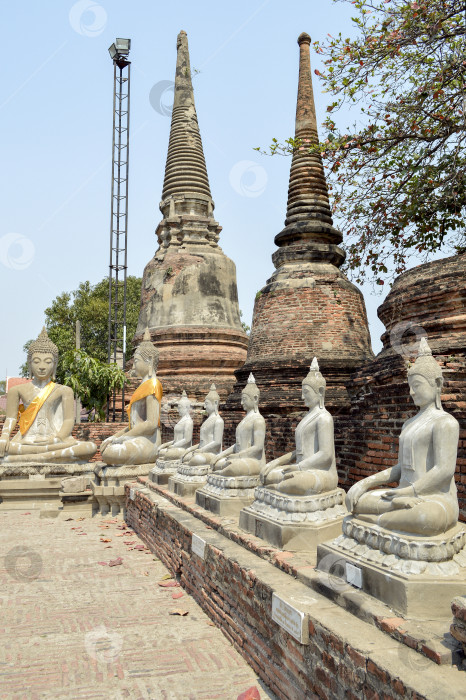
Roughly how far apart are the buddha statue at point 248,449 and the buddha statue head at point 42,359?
5869mm

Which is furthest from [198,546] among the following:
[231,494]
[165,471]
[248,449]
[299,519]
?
[165,471]

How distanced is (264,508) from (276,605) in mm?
1535

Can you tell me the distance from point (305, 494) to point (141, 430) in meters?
5.82

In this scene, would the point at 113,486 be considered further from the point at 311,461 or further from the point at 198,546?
the point at 311,461

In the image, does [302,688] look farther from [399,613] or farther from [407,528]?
[407,528]

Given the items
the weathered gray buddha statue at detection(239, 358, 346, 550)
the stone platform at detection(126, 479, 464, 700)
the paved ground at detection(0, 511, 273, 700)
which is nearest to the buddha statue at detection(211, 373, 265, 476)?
the stone platform at detection(126, 479, 464, 700)

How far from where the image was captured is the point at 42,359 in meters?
11.6

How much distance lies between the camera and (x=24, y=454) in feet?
35.6

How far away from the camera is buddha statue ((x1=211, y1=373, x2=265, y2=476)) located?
6.59m

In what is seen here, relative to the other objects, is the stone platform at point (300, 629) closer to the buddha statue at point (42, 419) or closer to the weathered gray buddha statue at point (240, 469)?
the weathered gray buddha statue at point (240, 469)

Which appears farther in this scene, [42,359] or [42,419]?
[42,359]

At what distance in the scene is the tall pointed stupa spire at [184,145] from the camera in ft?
65.8

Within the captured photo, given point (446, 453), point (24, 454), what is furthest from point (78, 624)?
point (24, 454)

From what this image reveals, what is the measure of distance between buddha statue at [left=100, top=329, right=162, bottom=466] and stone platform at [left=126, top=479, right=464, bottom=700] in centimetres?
417
